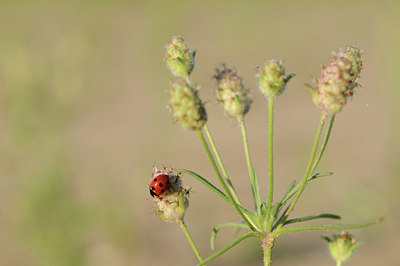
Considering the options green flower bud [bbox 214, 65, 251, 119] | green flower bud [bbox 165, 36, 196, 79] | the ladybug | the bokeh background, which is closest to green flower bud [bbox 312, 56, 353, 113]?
green flower bud [bbox 214, 65, 251, 119]

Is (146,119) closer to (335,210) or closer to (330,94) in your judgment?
(335,210)

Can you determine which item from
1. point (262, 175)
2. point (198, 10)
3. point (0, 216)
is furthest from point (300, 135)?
point (198, 10)

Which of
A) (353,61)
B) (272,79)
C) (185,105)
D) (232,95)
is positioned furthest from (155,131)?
(185,105)

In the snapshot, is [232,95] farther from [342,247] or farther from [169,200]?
[342,247]

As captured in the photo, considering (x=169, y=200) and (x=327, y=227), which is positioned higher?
(x=169, y=200)

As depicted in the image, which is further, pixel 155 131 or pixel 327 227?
pixel 155 131

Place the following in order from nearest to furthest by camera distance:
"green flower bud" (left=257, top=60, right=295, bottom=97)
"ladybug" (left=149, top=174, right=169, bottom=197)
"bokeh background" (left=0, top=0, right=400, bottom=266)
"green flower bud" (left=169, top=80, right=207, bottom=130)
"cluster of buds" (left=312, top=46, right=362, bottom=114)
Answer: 1. "green flower bud" (left=169, top=80, right=207, bottom=130)
2. "cluster of buds" (left=312, top=46, right=362, bottom=114)
3. "ladybug" (left=149, top=174, right=169, bottom=197)
4. "green flower bud" (left=257, top=60, right=295, bottom=97)
5. "bokeh background" (left=0, top=0, right=400, bottom=266)

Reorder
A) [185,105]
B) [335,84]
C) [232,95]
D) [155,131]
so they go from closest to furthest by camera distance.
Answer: [185,105] → [335,84] → [232,95] → [155,131]

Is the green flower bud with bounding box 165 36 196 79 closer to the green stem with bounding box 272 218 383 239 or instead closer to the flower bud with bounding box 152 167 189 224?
the flower bud with bounding box 152 167 189 224
